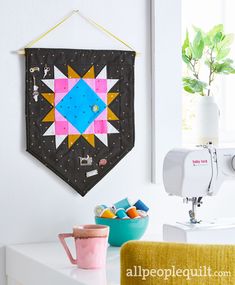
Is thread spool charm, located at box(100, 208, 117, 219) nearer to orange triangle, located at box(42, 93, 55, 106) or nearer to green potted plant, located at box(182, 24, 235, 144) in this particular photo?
orange triangle, located at box(42, 93, 55, 106)

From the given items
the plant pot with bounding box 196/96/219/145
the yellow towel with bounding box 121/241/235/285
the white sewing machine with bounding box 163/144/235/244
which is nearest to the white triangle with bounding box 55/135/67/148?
the white sewing machine with bounding box 163/144/235/244

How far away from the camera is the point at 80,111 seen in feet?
9.42

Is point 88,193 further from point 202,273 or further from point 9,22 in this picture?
point 202,273

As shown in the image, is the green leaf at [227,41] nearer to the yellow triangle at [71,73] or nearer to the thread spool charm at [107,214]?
the yellow triangle at [71,73]

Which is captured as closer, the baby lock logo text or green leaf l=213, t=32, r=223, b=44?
the baby lock logo text

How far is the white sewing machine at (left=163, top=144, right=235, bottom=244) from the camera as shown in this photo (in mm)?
2412

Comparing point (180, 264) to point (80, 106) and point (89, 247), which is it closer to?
point (89, 247)

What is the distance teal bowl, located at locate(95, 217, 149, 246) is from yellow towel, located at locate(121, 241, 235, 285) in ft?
2.87

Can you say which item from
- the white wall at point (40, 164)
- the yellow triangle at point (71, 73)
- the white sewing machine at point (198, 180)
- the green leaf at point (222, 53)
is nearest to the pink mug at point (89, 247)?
the white sewing machine at point (198, 180)

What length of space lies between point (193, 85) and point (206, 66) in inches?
13.4

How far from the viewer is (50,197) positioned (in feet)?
9.32

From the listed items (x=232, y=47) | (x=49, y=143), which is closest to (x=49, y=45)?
(x=49, y=143)

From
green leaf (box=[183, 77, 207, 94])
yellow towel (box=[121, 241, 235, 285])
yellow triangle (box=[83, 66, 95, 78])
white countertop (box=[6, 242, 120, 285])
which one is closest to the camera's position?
yellow towel (box=[121, 241, 235, 285])

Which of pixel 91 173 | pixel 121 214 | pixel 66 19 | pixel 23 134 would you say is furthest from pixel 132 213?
pixel 66 19
